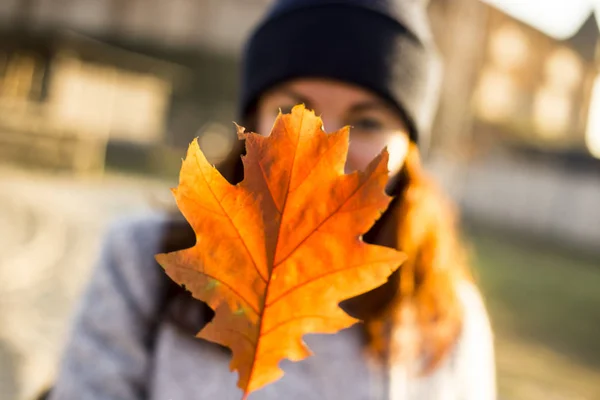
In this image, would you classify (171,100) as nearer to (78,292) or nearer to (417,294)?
(78,292)

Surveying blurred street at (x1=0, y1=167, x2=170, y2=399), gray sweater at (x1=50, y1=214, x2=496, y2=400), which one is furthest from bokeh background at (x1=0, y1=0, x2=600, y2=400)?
gray sweater at (x1=50, y1=214, x2=496, y2=400)

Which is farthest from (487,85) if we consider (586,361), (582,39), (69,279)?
(69,279)

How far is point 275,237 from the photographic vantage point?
38cm

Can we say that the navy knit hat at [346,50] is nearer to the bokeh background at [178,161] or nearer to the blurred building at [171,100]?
the bokeh background at [178,161]

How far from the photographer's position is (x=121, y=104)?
41.9 ft

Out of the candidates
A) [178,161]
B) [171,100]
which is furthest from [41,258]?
[171,100]

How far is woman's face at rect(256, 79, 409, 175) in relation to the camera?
95 centimetres

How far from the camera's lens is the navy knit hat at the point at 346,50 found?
1.03 m

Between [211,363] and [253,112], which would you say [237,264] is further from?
[253,112]

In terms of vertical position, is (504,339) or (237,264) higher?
(237,264)

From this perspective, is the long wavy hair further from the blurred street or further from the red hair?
the blurred street

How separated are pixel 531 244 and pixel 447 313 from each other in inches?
453

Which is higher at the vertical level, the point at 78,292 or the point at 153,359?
the point at 153,359

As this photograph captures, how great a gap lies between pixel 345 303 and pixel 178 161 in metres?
12.8
